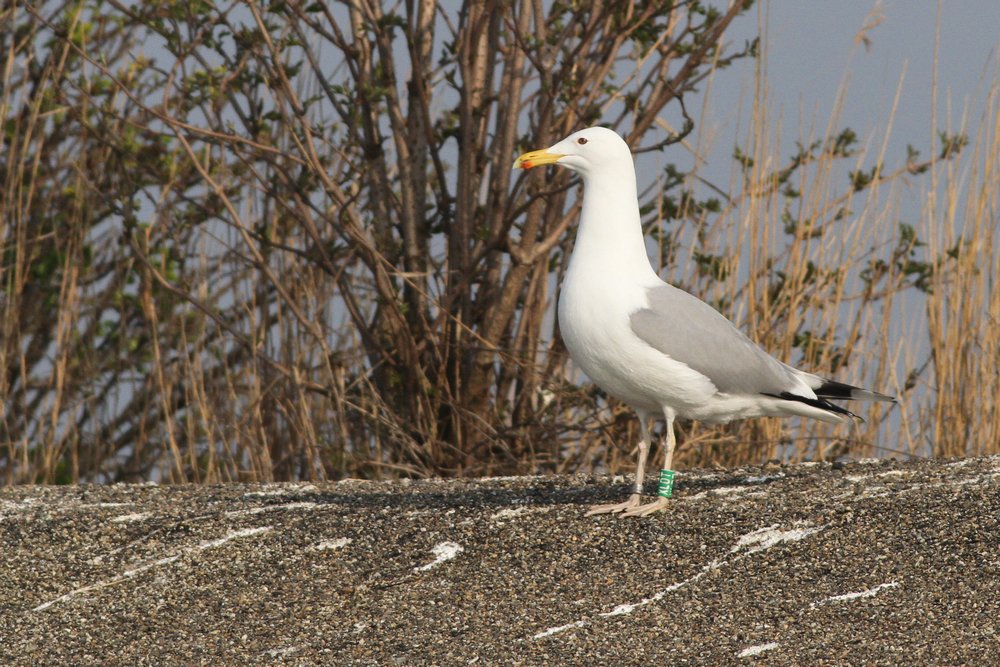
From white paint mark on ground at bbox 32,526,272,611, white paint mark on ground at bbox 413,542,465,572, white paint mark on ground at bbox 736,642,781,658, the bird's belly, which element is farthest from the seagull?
white paint mark on ground at bbox 32,526,272,611

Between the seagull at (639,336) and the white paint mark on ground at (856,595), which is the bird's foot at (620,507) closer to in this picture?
the seagull at (639,336)

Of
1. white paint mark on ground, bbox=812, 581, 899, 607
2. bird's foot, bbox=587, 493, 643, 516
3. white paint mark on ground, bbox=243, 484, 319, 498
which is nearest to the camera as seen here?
white paint mark on ground, bbox=812, 581, 899, 607

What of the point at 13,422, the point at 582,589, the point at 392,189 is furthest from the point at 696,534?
the point at 13,422

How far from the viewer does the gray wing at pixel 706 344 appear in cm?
339

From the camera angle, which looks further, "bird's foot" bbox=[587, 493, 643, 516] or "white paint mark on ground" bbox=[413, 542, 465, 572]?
"bird's foot" bbox=[587, 493, 643, 516]

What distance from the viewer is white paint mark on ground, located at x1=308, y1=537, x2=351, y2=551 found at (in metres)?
3.63

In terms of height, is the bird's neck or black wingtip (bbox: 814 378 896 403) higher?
the bird's neck

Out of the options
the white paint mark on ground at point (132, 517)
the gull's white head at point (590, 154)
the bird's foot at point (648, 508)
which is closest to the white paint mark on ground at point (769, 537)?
the bird's foot at point (648, 508)

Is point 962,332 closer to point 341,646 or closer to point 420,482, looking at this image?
point 420,482

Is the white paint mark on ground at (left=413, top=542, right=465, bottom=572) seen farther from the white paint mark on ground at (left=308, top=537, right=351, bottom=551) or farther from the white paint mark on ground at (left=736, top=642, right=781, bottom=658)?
the white paint mark on ground at (left=736, top=642, right=781, bottom=658)

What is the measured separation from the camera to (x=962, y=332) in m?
4.74

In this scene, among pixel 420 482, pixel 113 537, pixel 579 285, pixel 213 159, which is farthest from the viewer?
pixel 213 159

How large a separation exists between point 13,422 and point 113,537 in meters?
2.59

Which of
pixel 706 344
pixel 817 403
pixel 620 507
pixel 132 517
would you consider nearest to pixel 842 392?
pixel 817 403
